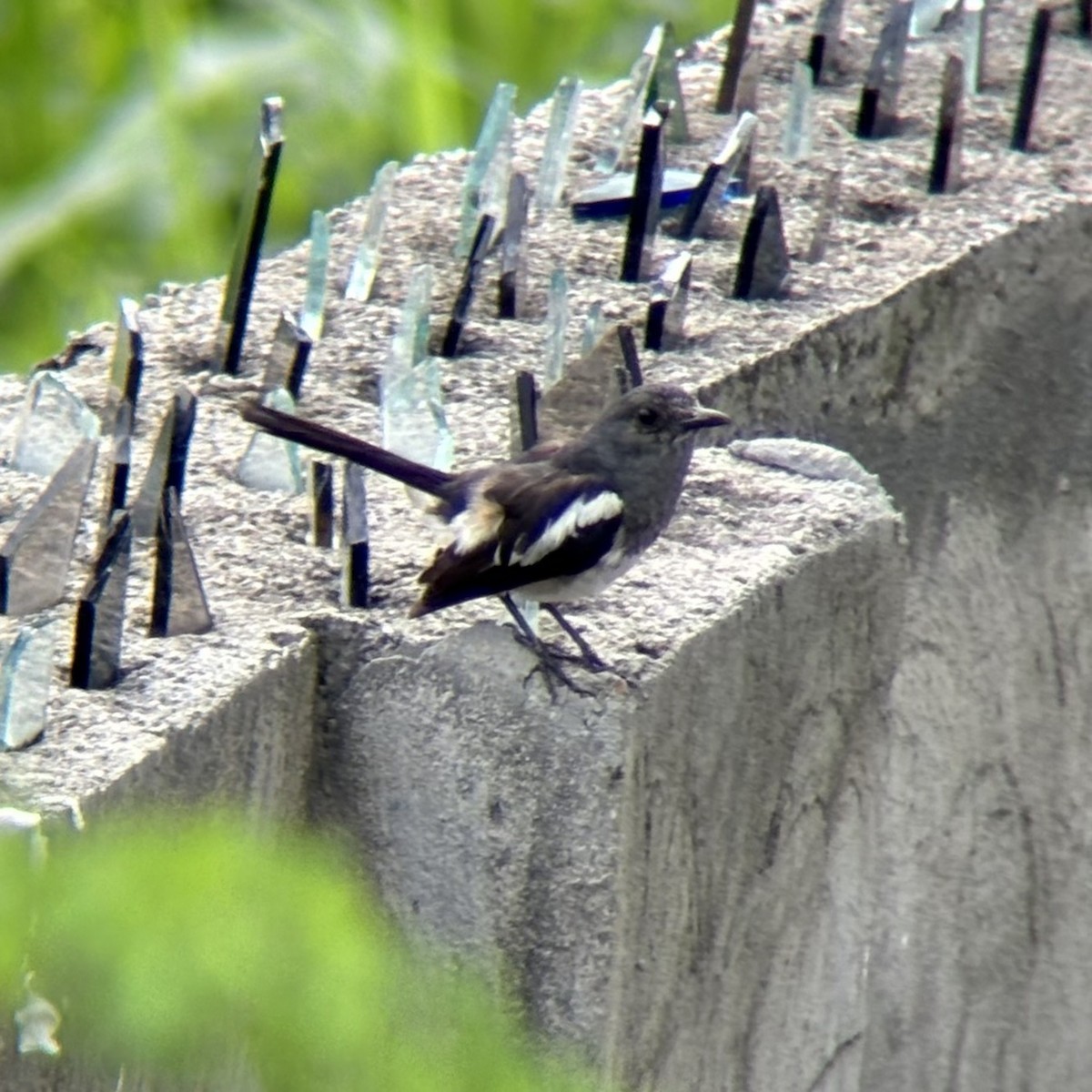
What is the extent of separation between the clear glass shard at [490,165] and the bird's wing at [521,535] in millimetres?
863

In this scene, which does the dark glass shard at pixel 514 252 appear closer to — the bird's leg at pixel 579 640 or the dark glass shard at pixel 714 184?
the dark glass shard at pixel 714 184

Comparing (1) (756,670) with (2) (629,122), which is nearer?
(1) (756,670)

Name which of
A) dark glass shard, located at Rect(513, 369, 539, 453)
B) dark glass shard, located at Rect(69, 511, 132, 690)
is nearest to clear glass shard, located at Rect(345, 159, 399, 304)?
dark glass shard, located at Rect(513, 369, 539, 453)

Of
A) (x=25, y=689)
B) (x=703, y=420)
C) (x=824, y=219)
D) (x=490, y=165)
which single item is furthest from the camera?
(x=490, y=165)

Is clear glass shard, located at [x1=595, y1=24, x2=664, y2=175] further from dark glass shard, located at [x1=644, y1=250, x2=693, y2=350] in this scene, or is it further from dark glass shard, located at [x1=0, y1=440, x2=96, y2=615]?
dark glass shard, located at [x1=0, y1=440, x2=96, y2=615]

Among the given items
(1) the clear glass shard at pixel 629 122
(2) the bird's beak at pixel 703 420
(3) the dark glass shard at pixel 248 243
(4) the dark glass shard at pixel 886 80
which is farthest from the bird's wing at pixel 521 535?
(4) the dark glass shard at pixel 886 80

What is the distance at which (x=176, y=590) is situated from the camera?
2176 millimetres

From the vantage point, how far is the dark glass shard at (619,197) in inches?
131

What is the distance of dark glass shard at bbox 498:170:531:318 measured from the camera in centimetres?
→ 303

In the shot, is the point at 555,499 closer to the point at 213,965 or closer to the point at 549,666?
the point at 549,666

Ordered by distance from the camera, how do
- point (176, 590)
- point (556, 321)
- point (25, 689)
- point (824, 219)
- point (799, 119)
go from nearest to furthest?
point (25, 689)
point (176, 590)
point (556, 321)
point (824, 219)
point (799, 119)

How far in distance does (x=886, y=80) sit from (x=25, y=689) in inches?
82.5

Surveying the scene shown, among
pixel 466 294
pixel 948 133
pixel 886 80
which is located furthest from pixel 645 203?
pixel 886 80

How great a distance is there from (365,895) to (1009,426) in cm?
132
